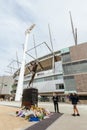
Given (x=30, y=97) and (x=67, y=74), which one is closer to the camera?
(x=30, y=97)

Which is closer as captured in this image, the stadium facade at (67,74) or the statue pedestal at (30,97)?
the statue pedestal at (30,97)

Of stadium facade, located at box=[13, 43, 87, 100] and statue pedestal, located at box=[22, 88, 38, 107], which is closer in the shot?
statue pedestal, located at box=[22, 88, 38, 107]

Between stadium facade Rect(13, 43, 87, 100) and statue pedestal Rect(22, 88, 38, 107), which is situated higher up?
stadium facade Rect(13, 43, 87, 100)

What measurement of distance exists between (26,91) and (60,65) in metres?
39.4

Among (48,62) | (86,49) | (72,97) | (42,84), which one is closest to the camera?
(72,97)

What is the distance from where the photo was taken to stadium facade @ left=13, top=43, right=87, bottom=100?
46.7 meters

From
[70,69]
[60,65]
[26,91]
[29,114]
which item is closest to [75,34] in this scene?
[60,65]

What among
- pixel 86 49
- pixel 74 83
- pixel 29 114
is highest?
pixel 86 49

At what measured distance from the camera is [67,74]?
51062 mm

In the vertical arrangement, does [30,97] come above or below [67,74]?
below

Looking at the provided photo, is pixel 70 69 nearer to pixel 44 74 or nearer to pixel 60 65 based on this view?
pixel 60 65

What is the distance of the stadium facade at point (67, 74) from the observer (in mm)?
46719

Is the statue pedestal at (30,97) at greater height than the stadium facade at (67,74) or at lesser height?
lesser

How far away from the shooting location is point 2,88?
325 ft
